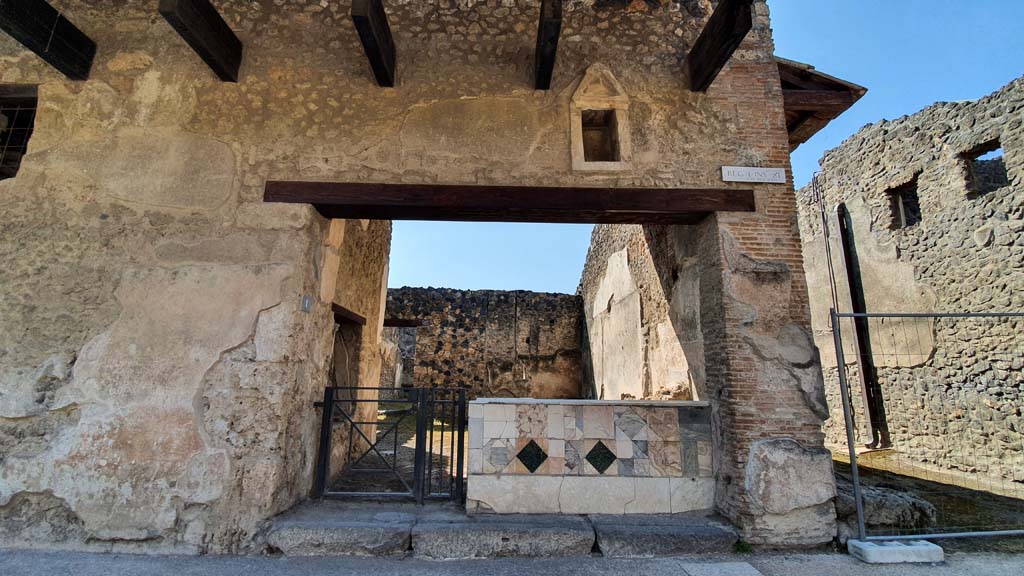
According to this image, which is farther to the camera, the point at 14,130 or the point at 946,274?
the point at 946,274

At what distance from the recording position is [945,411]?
759cm

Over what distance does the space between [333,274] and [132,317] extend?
1672mm

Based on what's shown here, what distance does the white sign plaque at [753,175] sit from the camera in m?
4.26

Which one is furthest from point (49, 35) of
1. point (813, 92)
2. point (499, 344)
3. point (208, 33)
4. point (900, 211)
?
point (900, 211)

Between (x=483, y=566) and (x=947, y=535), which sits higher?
(x=947, y=535)

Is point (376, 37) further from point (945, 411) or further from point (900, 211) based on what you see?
point (900, 211)

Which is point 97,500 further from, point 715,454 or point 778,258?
point 778,258

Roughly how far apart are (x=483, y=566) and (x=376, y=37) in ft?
14.1

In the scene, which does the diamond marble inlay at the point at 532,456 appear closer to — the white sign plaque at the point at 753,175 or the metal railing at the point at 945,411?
the white sign plaque at the point at 753,175

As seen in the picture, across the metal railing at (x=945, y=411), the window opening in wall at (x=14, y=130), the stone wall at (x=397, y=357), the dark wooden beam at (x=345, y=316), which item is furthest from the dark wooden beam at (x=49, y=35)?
the stone wall at (x=397, y=357)

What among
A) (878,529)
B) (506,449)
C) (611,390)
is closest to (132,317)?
(506,449)

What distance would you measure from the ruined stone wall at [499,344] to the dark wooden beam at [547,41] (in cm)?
968

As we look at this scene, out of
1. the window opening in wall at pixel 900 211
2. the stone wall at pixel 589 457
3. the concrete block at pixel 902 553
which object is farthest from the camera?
the window opening in wall at pixel 900 211

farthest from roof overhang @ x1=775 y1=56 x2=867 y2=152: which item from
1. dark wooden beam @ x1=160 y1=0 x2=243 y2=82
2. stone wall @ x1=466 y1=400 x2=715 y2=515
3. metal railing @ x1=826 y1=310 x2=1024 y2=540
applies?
dark wooden beam @ x1=160 y1=0 x2=243 y2=82
